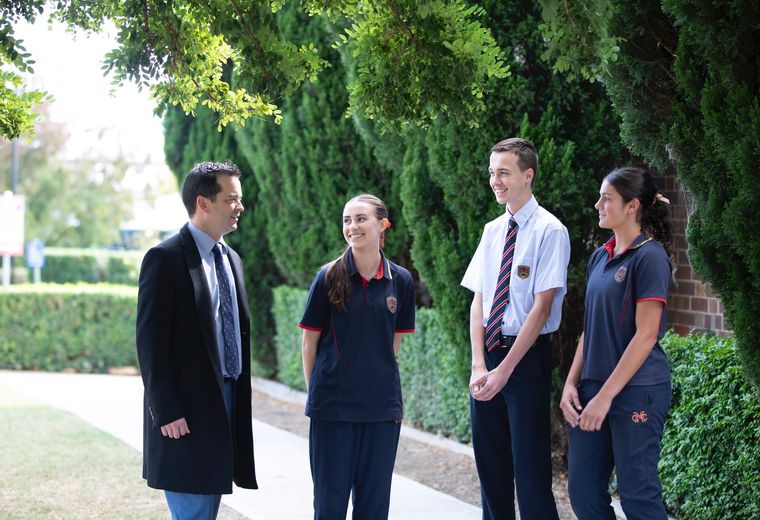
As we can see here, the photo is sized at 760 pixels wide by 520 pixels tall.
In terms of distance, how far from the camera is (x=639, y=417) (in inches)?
178

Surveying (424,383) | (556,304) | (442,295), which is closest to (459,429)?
(424,383)

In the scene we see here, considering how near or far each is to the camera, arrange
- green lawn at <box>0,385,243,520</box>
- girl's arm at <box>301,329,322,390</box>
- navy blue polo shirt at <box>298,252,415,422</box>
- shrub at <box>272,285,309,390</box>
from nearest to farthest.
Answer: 1. navy blue polo shirt at <box>298,252,415,422</box>
2. girl's arm at <box>301,329,322,390</box>
3. green lawn at <box>0,385,243,520</box>
4. shrub at <box>272,285,309,390</box>

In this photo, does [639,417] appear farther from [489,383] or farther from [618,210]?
[618,210]

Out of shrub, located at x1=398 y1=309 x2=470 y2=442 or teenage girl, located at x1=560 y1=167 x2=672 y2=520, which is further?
shrub, located at x1=398 y1=309 x2=470 y2=442

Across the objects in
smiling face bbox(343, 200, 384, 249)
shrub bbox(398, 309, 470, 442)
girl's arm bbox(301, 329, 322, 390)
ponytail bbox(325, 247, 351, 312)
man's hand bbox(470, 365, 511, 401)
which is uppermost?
smiling face bbox(343, 200, 384, 249)

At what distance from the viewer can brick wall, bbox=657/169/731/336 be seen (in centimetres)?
709

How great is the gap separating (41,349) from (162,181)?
29.7 metres

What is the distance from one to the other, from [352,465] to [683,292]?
3.56 m

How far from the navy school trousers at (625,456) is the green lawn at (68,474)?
112 inches

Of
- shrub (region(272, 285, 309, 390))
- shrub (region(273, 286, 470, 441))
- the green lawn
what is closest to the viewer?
the green lawn

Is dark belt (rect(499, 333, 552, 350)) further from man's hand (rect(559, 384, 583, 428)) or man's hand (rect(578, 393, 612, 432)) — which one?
man's hand (rect(578, 393, 612, 432))

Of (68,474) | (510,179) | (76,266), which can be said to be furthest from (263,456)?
(76,266)

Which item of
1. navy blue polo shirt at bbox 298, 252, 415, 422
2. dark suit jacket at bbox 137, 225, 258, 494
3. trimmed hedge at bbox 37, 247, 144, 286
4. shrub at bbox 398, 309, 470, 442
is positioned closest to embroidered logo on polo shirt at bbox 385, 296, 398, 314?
navy blue polo shirt at bbox 298, 252, 415, 422

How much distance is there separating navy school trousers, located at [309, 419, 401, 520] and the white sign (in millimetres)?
14152
